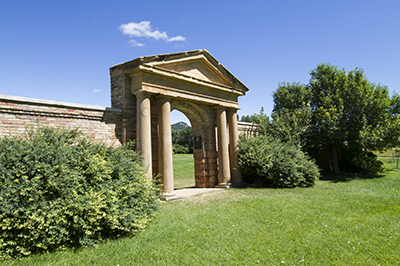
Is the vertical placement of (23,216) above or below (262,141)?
below

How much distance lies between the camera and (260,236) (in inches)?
221

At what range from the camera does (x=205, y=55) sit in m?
11.3

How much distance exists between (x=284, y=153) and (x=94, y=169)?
9.08m

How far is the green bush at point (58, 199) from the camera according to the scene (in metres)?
4.54

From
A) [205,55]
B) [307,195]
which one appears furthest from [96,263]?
[205,55]

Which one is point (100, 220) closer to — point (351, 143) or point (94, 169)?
point (94, 169)

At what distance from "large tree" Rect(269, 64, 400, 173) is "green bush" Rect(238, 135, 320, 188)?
2821mm

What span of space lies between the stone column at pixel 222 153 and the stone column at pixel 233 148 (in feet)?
1.31

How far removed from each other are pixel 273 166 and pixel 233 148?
2.06 metres

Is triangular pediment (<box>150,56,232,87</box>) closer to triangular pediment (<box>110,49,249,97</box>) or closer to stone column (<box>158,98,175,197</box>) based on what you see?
triangular pediment (<box>110,49,249,97</box>)

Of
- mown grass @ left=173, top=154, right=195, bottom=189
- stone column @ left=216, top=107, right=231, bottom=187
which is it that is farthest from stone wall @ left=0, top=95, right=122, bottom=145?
mown grass @ left=173, top=154, right=195, bottom=189

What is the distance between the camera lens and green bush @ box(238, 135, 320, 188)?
1145 cm

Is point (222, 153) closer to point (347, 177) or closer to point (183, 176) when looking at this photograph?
point (347, 177)

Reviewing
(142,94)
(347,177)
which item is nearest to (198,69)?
(142,94)
